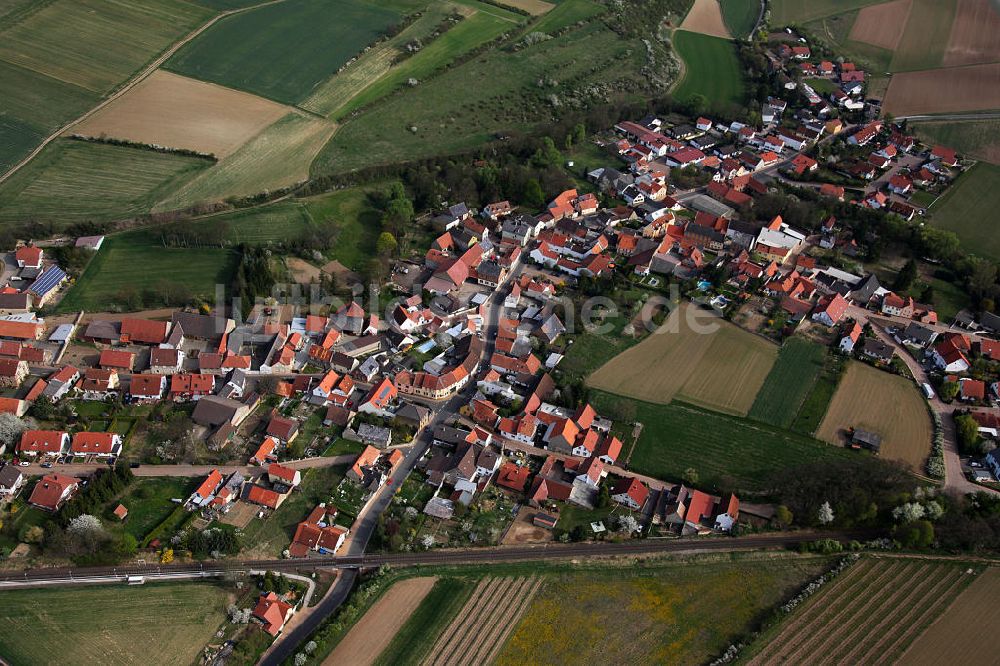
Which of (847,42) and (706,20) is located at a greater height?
(706,20)

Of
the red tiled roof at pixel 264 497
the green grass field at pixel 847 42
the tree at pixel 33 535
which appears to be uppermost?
the green grass field at pixel 847 42

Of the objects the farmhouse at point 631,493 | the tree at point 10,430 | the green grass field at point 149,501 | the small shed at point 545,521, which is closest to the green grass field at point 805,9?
the farmhouse at point 631,493

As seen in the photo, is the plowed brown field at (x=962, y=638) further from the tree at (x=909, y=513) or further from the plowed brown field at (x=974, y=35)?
the plowed brown field at (x=974, y=35)

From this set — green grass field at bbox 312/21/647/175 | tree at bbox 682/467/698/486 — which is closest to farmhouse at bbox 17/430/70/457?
tree at bbox 682/467/698/486

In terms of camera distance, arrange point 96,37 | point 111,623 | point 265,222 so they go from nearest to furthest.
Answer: point 111,623 < point 265,222 < point 96,37

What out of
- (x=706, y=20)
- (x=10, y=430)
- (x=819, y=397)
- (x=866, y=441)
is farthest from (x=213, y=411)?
(x=706, y=20)

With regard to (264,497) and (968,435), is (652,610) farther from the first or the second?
(968,435)

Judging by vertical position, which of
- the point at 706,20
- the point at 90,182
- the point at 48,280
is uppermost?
the point at 706,20
